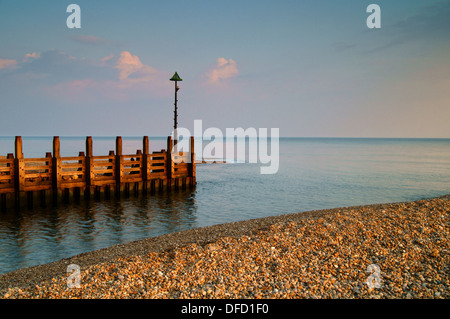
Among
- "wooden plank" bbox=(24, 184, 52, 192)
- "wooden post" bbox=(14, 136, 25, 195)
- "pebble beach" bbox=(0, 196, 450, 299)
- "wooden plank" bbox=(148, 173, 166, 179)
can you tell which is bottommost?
"pebble beach" bbox=(0, 196, 450, 299)

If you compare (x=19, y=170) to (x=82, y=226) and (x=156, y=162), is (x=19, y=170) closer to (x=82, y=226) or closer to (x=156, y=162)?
(x=82, y=226)

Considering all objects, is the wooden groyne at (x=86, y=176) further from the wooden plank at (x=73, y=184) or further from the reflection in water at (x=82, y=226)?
the reflection in water at (x=82, y=226)

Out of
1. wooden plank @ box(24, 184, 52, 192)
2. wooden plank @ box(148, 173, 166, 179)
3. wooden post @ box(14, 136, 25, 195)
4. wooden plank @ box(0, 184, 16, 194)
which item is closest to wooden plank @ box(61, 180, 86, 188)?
wooden plank @ box(24, 184, 52, 192)

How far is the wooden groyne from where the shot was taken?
17656mm

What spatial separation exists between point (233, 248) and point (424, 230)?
562cm

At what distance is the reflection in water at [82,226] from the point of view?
12031mm

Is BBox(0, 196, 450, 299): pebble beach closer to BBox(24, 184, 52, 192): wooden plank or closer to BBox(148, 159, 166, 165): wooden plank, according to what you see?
BBox(24, 184, 52, 192): wooden plank

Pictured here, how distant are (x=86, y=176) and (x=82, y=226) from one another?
213 inches

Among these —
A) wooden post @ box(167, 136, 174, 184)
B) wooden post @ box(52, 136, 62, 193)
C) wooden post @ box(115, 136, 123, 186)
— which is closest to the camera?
wooden post @ box(52, 136, 62, 193)

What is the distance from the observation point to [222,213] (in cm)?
1912

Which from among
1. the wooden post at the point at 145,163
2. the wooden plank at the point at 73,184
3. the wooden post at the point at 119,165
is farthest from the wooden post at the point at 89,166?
the wooden post at the point at 145,163

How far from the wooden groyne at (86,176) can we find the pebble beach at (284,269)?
1005 centimetres

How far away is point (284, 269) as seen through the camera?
271 inches

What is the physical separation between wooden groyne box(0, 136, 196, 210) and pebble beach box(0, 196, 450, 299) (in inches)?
395
